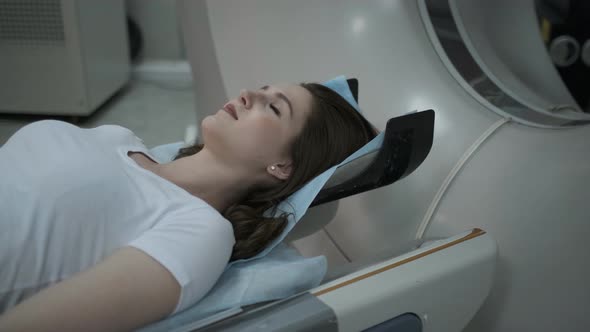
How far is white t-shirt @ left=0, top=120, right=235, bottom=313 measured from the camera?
87cm

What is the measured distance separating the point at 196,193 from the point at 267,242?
7.1 inches

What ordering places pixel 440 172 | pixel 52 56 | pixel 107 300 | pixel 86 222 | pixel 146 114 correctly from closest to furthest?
pixel 107 300 < pixel 86 222 < pixel 440 172 < pixel 52 56 < pixel 146 114

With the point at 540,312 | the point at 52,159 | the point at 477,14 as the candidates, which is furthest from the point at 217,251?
the point at 477,14

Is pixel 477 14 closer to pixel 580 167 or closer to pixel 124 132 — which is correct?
pixel 580 167

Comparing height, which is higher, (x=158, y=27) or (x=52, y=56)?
(x=158, y=27)

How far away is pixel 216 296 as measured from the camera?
923 mm

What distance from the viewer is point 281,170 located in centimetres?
116

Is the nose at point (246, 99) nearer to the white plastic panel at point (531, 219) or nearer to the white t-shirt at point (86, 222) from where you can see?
the white t-shirt at point (86, 222)

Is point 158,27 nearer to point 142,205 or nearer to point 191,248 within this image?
point 142,205

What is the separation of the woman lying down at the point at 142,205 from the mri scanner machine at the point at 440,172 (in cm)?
13

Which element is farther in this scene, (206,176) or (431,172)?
(431,172)

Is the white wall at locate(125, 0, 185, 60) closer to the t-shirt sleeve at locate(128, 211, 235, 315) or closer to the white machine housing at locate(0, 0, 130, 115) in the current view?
the white machine housing at locate(0, 0, 130, 115)

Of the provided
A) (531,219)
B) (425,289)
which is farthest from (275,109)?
(531,219)

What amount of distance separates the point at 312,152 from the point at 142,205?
1.22 ft
